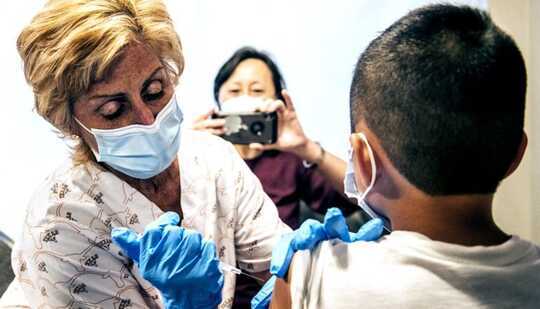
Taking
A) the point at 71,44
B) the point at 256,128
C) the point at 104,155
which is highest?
the point at 71,44

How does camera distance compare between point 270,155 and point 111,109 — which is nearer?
point 111,109

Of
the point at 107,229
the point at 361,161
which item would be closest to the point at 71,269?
the point at 107,229

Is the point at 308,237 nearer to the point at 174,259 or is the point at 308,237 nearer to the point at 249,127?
the point at 174,259

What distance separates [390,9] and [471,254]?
1.64 metres

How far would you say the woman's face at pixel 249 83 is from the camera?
2.13 meters

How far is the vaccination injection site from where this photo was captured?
2.68 ft

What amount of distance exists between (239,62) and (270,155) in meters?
0.34

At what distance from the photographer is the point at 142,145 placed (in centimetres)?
128

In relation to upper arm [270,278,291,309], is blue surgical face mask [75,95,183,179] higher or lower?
higher

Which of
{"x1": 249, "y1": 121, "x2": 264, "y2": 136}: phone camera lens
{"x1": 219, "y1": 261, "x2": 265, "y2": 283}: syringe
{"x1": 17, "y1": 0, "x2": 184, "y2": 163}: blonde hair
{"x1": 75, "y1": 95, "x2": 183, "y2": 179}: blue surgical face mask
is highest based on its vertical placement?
{"x1": 17, "y1": 0, "x2": 184, "y2": 163}: blonde hair

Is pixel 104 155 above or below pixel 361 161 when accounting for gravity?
below

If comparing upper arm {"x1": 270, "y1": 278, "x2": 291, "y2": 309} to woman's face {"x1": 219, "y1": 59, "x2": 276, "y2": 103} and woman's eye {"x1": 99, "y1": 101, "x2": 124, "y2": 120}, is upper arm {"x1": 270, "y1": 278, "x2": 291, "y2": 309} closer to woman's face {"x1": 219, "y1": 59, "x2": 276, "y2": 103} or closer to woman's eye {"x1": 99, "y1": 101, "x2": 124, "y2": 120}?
woman's eye {"x1": 99, "y1": 101, "x2": 124, "y2": 120}

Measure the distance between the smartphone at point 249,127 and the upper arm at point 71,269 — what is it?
76cm

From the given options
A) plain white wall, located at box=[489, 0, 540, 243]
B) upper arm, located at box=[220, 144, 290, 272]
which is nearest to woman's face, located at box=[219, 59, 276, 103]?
upper arm, located at box=[220, 144, 290, 272]
